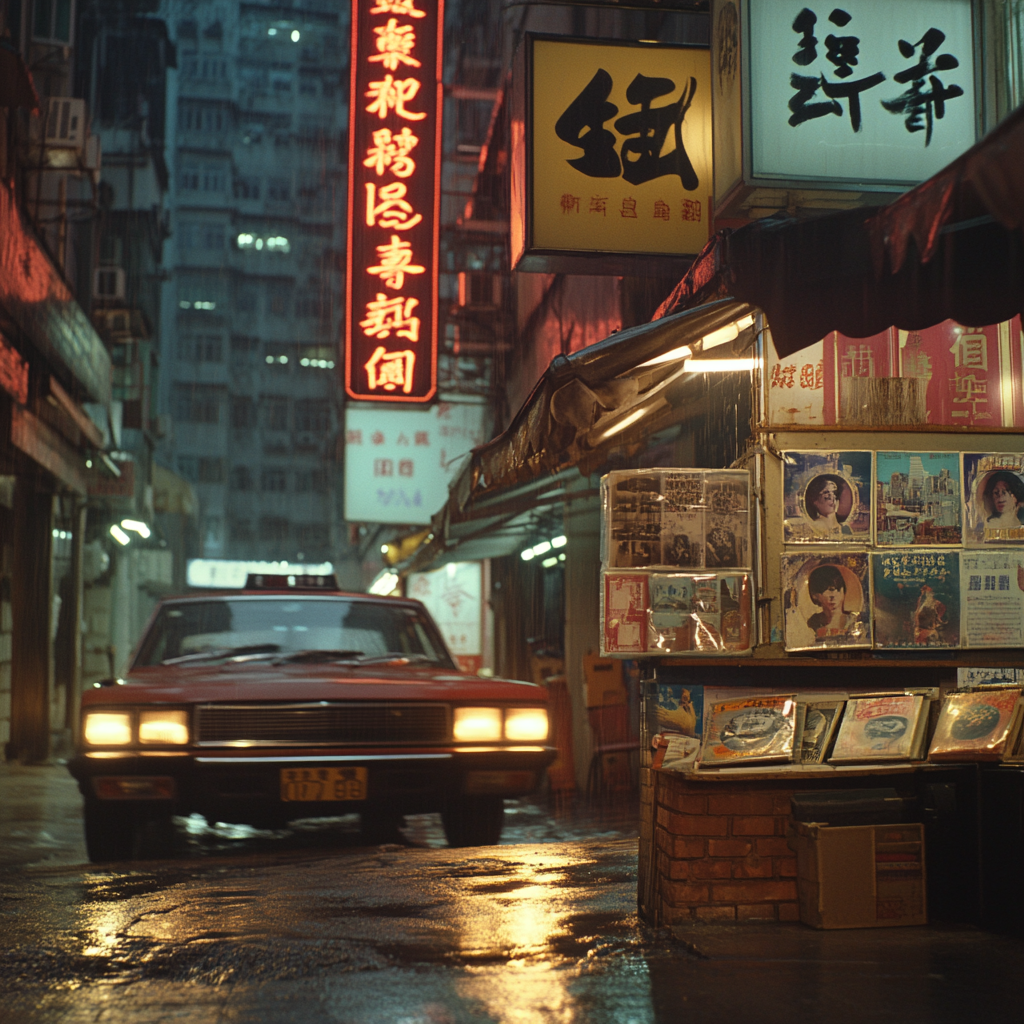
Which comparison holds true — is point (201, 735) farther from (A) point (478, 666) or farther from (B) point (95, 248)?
(B) point (95, 248)

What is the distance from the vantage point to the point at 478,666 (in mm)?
17141

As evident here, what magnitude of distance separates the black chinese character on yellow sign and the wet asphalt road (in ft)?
13.6

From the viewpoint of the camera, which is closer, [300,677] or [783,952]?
[783,952]

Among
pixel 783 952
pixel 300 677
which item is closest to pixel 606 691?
pixel 300 677

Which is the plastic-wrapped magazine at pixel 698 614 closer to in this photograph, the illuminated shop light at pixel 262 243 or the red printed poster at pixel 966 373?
the red printed poster at pixel 966 373

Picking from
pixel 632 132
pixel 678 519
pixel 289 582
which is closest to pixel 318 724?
pixel 289 582

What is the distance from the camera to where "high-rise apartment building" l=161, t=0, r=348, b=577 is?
64312mm

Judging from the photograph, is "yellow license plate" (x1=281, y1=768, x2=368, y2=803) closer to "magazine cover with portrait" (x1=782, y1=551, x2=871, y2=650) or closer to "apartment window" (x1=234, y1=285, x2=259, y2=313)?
"magazine cover with portrait" (x1=782, y1=551, x2=871, y2=650)

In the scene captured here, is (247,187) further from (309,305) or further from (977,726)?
(977,726)

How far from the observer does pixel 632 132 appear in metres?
7.16

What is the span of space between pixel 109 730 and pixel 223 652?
1298 mm

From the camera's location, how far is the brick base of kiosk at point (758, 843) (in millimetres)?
4168

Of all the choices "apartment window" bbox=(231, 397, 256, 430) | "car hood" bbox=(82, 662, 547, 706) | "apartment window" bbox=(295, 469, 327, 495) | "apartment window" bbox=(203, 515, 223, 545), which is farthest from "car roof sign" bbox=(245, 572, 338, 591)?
"apartment window" bbox=(231, 397, 256, 430)

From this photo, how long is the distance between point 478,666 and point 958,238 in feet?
46.2
